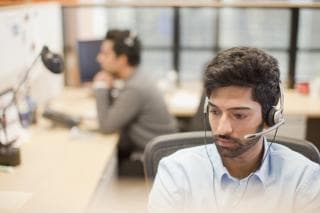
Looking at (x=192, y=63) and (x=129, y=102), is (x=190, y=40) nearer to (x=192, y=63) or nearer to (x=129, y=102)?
(x=192, y=63)

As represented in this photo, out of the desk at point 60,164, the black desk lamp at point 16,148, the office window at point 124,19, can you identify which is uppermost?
the office window at point 124,19

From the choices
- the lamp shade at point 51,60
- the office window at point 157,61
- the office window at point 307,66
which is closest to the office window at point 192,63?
the office window at point 157,61

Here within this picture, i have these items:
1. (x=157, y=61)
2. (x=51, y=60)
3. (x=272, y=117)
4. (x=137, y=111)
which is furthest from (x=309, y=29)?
(x=272, y=117)

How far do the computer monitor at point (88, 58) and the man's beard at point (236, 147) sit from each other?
2.10 meters

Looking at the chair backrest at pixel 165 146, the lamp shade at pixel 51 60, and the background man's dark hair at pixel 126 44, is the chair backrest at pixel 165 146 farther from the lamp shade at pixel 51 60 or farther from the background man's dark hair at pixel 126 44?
the background man's dark hair at pixel 126 44

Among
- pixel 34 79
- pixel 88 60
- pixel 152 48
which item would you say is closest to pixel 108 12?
pixel 152 48

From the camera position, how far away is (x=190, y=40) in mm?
3871

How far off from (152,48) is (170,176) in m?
2.48

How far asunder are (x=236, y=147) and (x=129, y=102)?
1363mm

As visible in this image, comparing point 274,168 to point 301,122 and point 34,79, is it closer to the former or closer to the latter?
point 301,122

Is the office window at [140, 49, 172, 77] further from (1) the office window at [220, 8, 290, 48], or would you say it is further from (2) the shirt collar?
(2) the shirt collar

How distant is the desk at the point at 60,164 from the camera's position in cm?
154

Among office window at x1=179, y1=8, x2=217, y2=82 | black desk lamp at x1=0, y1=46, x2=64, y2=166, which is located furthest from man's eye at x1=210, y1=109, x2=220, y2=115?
office window at x1=179, y1=8, x2=217, y2=82

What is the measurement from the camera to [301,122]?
2.68 metres
